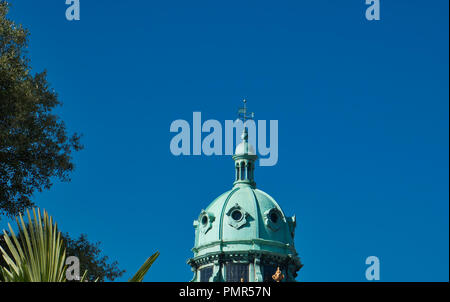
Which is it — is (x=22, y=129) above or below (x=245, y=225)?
below

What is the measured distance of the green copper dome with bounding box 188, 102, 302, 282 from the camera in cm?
7762

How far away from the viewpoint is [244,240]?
257 feet

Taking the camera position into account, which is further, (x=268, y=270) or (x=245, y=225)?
(x=245, y=225)

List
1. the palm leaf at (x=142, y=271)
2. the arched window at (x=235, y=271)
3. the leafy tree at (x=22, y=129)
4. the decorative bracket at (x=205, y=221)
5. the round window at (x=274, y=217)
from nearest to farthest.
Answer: the palm leaf at (x=142, y=271) < the leafy tree at (x=22, y=129) < the arched window at (x=235, y=271) < the round window at (x=274, y=217) < the decorative bracket at (x=205, y=221)

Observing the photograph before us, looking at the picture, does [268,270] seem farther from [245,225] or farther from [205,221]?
[205,221]

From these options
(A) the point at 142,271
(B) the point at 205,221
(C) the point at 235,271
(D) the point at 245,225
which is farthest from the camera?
(B) the point at 205,221

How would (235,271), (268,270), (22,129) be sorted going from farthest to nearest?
(235,271) → (268,270) → (22,129)

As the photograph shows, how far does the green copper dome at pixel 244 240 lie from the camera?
77.6 meters

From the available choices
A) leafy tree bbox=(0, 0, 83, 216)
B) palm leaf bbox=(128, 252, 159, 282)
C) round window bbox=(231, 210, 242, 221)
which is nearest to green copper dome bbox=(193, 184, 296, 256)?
round window bbox=(231, 210, 242, 221)

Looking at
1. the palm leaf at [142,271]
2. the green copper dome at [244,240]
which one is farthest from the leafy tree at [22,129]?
the green copper dome at [244,240]

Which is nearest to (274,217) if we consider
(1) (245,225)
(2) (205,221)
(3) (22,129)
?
(1) (245,225)

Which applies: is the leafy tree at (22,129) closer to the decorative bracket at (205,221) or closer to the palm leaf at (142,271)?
the palm leaf at (142,271)

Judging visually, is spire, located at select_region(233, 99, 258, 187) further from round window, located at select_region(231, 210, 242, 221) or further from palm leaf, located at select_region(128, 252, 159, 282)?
palm leaf, located at select_region(128, 252, 159, 282)
